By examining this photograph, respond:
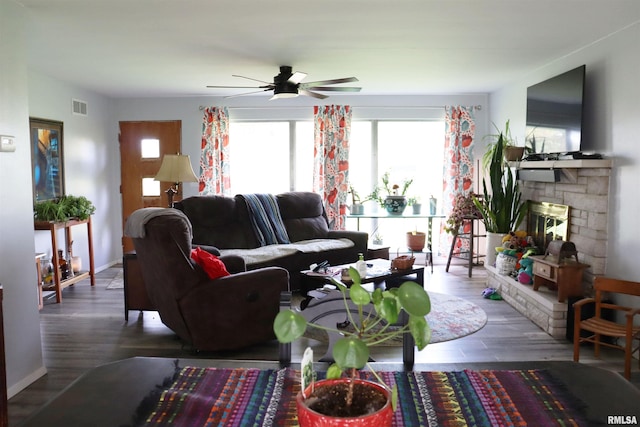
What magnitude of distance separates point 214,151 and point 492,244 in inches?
149

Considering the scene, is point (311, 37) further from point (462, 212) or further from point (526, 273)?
point (462, 212)

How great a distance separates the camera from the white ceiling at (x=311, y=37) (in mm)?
3188

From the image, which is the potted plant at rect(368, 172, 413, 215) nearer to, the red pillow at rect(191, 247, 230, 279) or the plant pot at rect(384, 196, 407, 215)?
the plant pot at rect(384, 196, 407, 215)

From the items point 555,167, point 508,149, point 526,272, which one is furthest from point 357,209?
point 555,167

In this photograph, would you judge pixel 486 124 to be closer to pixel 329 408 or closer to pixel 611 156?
pixel 611 156

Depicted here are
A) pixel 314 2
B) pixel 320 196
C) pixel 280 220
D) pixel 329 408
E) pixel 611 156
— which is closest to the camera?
pixel 329 408

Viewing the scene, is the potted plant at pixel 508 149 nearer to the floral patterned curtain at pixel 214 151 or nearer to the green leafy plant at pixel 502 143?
the green leafy plant at pixel 502 143

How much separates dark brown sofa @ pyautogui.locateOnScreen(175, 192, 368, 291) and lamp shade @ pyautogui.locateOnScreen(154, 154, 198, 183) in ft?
1.00

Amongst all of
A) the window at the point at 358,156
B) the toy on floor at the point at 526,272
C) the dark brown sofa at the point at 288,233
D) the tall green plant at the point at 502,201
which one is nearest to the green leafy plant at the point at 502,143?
the tall green plant at the point at 502,201

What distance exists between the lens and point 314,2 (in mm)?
3064

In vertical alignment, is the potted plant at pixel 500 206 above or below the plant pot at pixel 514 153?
below

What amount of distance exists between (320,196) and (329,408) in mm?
5769

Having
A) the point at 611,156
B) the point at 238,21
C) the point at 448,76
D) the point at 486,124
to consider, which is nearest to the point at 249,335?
the point at 238,21

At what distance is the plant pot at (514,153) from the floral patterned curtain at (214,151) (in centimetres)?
364
